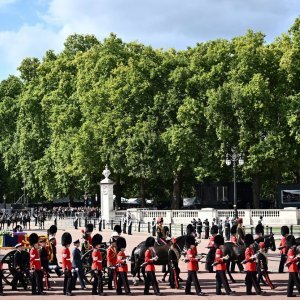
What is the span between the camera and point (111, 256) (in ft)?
62.6

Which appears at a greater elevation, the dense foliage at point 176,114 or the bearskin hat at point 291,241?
the dense foliage at point 176,114

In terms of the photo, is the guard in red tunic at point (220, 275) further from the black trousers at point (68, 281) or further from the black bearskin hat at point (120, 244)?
the black trousers at point (68, 281)

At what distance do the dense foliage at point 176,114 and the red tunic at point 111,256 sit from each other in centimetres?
3356

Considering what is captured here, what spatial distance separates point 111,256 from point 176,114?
3772 cm

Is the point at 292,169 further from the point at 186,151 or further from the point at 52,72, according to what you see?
the point at 52,72

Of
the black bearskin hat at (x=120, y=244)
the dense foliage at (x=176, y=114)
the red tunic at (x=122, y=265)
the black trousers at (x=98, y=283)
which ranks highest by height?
the dense foliage at (x=176, y=114)

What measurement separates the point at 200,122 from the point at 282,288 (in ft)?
118

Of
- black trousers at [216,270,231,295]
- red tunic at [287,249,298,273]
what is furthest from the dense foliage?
black trousers at [216,270,231,295]

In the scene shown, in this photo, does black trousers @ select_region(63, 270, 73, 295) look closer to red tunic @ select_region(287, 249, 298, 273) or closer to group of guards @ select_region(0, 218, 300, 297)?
group of guards @ select_region(0, 218, 300, 297)

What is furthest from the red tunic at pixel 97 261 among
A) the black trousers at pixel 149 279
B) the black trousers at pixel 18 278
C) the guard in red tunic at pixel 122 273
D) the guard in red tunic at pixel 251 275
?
the guard in red tunic at pixel 251 275

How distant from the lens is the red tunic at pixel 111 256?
19.0 meters

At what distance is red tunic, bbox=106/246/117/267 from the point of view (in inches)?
748

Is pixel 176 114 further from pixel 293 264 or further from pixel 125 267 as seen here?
pixel 293 264

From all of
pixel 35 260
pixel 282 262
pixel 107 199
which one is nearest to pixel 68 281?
pixel 35 260
